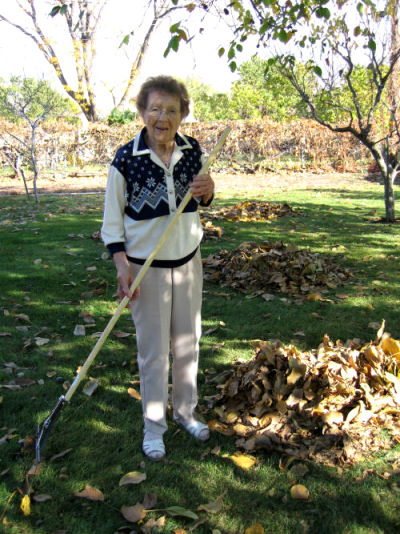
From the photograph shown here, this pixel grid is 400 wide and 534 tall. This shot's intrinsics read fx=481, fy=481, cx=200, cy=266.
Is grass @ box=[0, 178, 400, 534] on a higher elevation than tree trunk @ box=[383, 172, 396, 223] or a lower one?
lower

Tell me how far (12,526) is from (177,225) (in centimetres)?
172

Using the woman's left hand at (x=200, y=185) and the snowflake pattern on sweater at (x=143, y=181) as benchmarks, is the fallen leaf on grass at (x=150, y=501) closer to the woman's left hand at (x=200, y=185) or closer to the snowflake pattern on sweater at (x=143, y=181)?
the snowflake pattern on sweater at (x=143, y=181)

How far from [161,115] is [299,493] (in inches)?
82.4

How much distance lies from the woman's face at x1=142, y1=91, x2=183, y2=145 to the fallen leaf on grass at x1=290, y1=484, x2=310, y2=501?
1.95 m

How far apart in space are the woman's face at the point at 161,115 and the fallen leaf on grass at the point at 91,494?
1884 millimetres

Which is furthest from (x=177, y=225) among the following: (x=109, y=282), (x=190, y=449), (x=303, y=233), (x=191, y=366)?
(x=303, y=233)

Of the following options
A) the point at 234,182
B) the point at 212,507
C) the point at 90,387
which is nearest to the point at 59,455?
the point at 90,387

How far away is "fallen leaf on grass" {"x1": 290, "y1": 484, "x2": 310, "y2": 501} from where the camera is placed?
2.50m

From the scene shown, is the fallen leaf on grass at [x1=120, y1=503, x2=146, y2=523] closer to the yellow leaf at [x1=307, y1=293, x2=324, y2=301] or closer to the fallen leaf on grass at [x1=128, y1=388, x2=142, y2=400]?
the fallen leaf on grass at [x1=128, y1=388, x2=142, y2=400]

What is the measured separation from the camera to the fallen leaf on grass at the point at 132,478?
2.63 meters

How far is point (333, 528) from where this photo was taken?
2.31 meters

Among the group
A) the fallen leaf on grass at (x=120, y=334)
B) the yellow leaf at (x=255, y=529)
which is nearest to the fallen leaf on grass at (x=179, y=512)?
the yellow leaf at (x=255, y=529)

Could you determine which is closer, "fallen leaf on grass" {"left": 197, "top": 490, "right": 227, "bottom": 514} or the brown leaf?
"fallen leaf on grass" {"left": 197, "top": 490, "right": 227, "bottom": 514}

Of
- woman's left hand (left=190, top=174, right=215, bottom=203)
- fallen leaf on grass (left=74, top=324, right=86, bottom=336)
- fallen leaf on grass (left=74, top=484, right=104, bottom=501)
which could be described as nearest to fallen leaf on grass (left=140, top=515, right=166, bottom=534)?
fallen leaf on grass (left=74, top=484, right=104, bottom=501)
